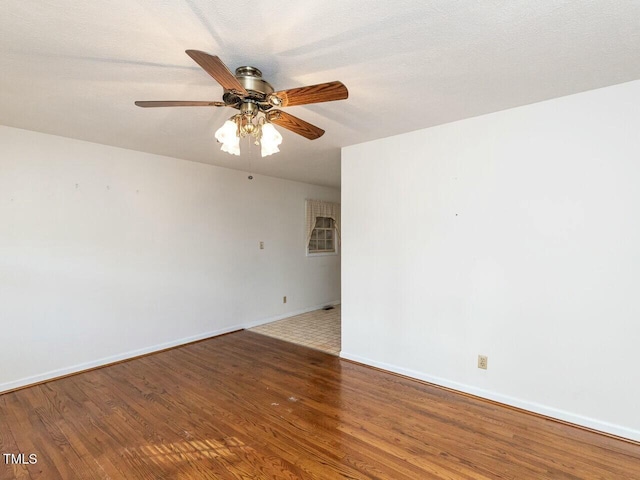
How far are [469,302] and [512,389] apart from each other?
713mm

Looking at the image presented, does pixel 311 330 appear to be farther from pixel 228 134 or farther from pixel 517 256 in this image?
pixel 228 134

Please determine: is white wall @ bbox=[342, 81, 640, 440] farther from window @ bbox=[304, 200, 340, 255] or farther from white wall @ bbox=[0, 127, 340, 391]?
window @ bbox=[304, 200, 340, 255]

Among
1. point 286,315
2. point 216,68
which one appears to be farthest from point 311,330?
point 216,68

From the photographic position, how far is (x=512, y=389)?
2.49m

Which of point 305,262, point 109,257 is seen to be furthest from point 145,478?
point 305,262

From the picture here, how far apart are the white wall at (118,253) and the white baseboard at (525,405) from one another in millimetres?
2353

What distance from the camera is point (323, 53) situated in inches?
67.4

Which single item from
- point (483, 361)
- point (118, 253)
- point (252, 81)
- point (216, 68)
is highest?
point (252, 81)

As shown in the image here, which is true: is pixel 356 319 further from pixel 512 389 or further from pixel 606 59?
pixel 606 59

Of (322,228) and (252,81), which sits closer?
(252,81)

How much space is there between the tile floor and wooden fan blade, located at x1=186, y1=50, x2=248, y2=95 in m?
3.00

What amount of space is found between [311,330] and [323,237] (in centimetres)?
209

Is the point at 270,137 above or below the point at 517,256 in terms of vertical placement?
above

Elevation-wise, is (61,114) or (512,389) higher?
(61,114)
